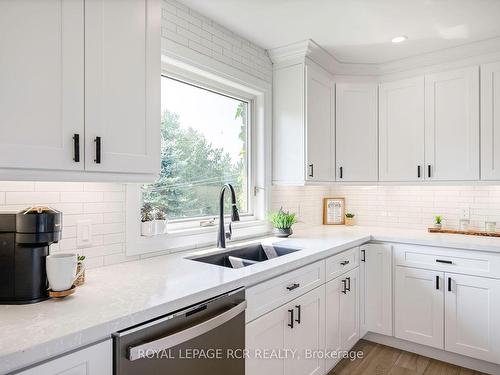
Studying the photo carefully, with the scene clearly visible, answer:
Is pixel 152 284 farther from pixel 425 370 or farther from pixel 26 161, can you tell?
pixel 425 370

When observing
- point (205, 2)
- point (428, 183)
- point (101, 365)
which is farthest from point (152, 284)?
point (428, 183)

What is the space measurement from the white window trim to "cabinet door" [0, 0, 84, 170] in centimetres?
67

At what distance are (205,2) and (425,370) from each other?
2983 mm

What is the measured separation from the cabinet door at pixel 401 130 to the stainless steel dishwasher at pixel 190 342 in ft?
7.09

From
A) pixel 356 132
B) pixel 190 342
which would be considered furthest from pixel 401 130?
pixel 190 342

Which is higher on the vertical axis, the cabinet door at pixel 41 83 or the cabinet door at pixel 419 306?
the cabinet door at pixel 41 83

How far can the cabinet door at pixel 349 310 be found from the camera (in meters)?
2.47

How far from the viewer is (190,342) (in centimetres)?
127

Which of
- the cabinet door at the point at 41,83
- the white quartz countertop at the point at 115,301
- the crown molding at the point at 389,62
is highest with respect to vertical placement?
the crown molding at the point at 389,62

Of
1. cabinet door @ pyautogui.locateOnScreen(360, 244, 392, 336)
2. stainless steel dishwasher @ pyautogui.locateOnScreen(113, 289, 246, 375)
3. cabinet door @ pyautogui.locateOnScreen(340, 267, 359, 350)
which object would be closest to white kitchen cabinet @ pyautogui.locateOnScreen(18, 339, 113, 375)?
stainless steel dishwasher @ pyautogui.locateOnScreen(113, 289, 246, 375)

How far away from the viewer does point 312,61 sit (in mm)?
2826

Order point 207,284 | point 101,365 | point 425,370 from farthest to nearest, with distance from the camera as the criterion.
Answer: point 425,370, point 207,284, point 101,365

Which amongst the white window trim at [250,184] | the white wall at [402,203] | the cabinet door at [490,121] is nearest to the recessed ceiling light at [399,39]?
the cabinet door at [490,121]

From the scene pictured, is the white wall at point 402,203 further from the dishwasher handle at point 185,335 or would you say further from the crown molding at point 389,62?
the dishwasher handle at point 185,335
